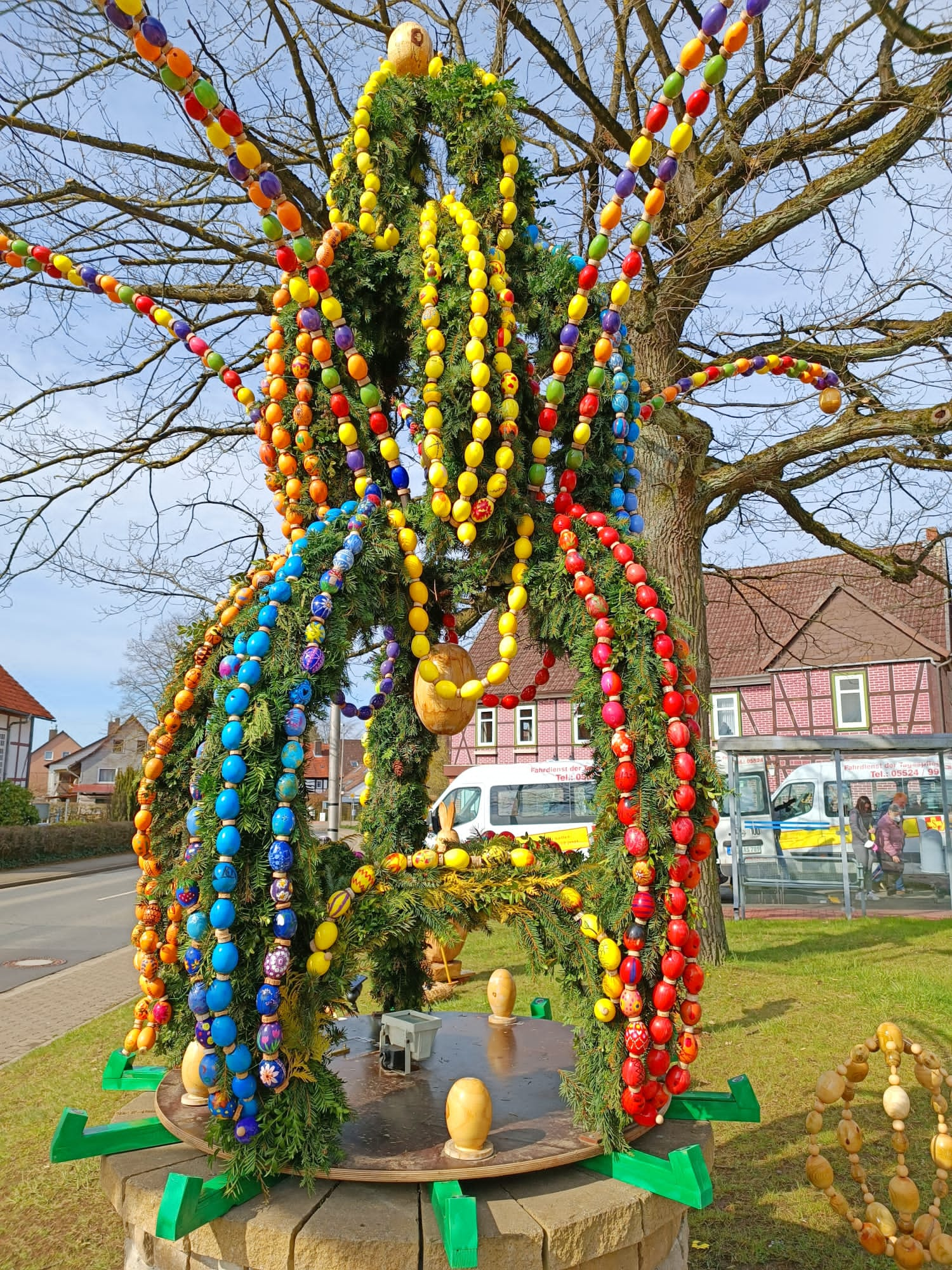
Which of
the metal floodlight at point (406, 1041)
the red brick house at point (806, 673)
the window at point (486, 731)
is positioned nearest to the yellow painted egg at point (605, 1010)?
the metal floodlight at point (406, 1041)

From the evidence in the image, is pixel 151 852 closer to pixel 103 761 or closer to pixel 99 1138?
pixel 99 1138

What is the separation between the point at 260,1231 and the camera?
1.95m

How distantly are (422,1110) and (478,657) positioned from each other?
1864cm

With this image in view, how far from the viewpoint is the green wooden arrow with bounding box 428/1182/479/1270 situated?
5.98 feet

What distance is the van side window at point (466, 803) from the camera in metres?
14.7

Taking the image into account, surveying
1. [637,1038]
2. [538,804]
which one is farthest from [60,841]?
[637,1038]

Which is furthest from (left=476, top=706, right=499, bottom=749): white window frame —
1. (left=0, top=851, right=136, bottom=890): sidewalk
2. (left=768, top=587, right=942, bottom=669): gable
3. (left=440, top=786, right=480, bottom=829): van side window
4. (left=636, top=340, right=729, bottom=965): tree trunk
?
(left=636, top=340, right=729, bottom=965): tree trunk

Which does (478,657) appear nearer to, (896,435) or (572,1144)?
(896,435)

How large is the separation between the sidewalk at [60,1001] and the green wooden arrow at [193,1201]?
205 inches

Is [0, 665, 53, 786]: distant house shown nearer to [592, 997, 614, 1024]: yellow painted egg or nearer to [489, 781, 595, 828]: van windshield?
[489, 781, 595, 828]: van windshield

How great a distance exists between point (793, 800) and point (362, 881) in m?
14.8

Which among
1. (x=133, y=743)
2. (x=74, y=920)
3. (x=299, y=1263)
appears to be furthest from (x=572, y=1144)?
(x=133, y=743)

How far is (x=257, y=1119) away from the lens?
208cm

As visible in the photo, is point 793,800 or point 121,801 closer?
point 793,800
